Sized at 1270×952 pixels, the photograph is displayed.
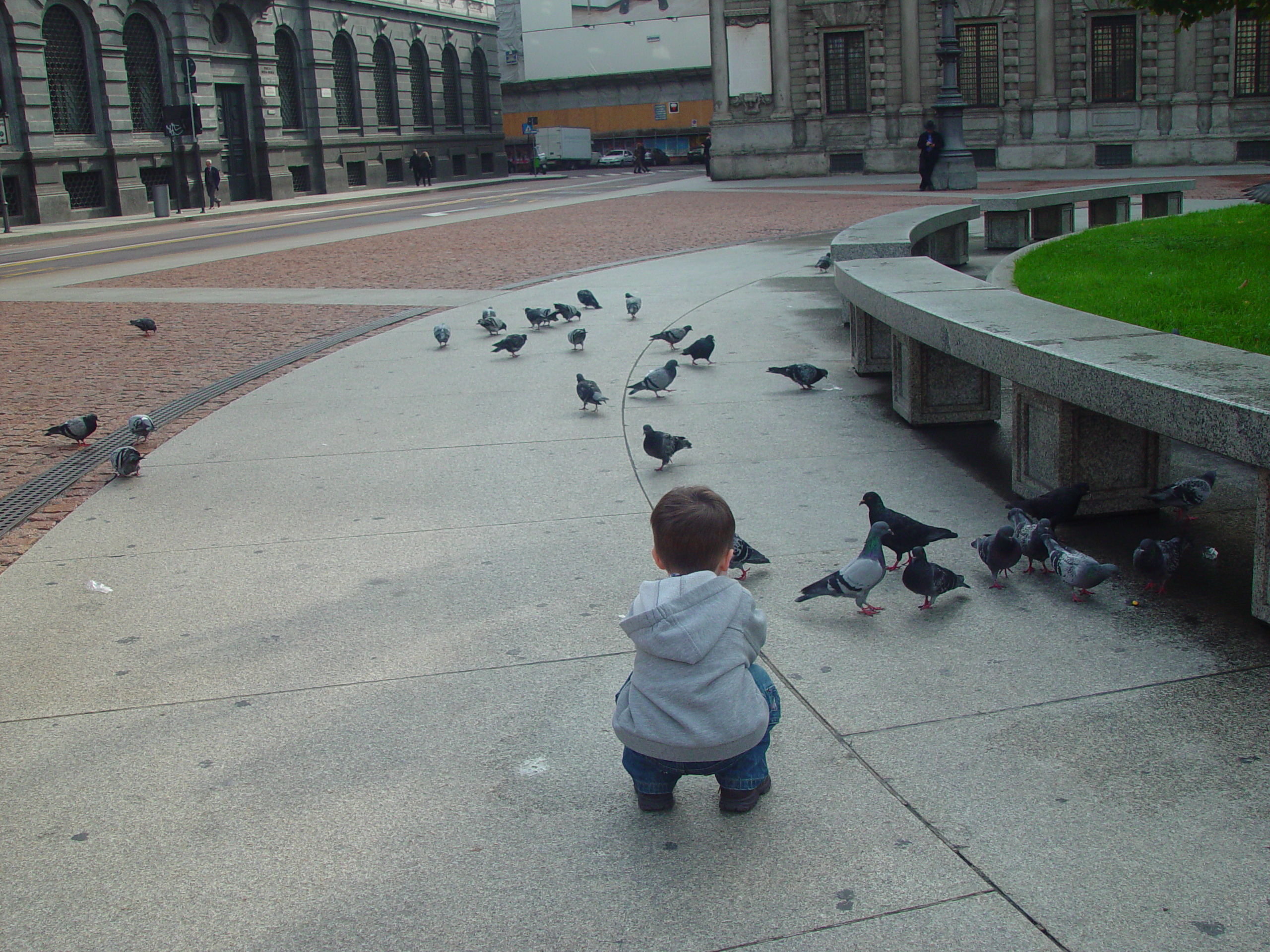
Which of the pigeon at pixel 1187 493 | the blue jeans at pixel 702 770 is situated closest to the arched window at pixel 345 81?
the pigeon at pixel 1187 493

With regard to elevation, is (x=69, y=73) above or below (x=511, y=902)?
above

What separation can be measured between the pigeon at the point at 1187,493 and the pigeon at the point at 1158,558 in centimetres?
60

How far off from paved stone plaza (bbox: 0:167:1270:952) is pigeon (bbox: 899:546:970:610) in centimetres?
13

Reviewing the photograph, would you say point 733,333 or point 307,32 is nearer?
point 733,333

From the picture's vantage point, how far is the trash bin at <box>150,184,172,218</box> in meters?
36.6

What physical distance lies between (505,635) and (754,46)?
42.8m

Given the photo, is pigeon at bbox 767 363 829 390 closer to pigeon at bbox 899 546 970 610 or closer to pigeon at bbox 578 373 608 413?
pigeon at bbox 578 373 608 413

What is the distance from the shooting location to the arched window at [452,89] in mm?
57188

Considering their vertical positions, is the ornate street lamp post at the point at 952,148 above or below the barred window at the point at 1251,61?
below

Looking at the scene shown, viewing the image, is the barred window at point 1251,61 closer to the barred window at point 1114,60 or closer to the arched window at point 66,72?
the barred window at point 1114,60

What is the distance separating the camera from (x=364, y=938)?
3006 millimetres

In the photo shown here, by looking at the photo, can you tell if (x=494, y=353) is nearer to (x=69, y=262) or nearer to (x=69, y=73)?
(x=69, y=262)

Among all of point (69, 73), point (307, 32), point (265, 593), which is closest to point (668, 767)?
point (265, 593)

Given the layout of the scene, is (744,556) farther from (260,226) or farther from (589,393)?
(260,226)
